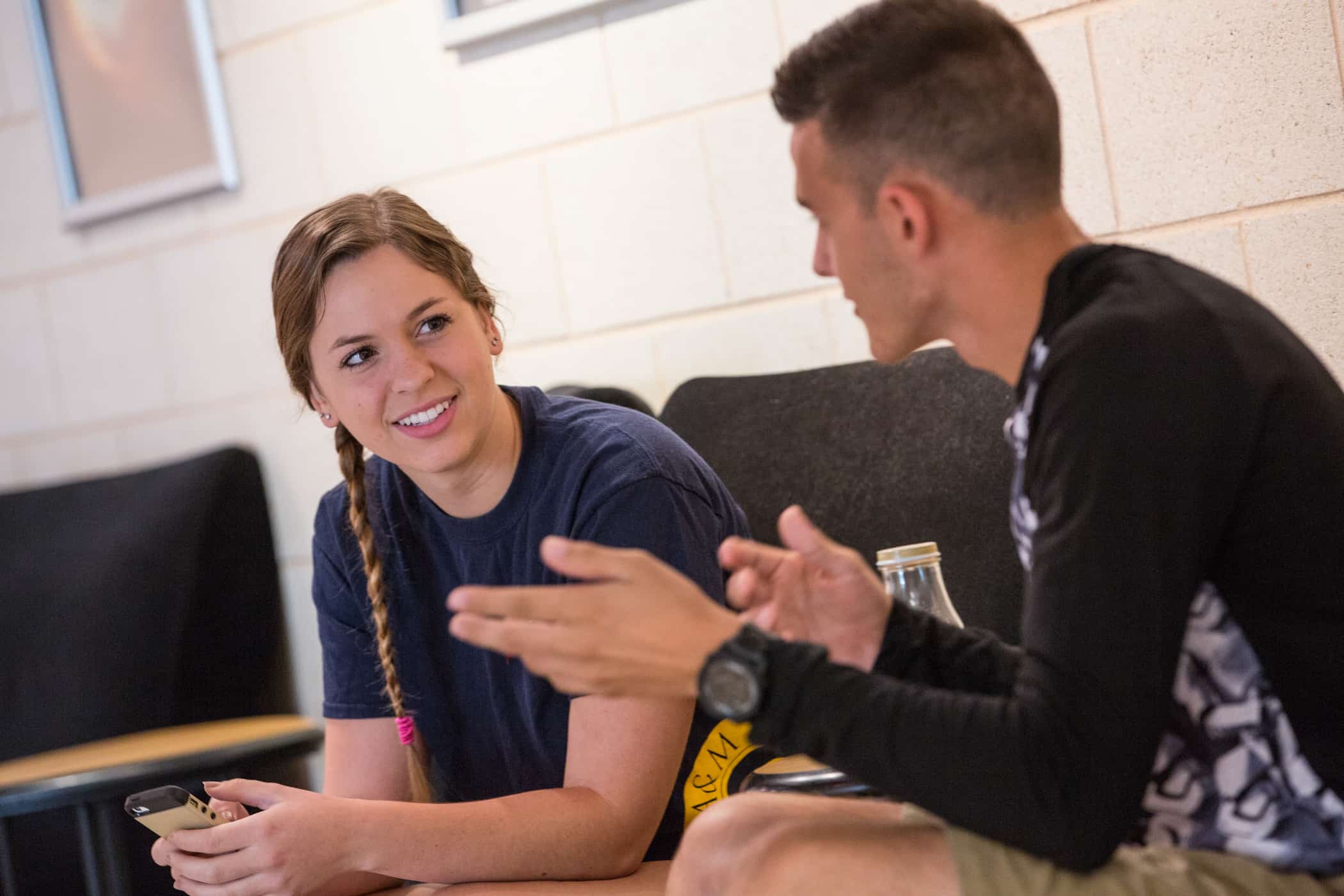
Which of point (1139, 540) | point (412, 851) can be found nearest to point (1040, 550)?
point (1139, 540)

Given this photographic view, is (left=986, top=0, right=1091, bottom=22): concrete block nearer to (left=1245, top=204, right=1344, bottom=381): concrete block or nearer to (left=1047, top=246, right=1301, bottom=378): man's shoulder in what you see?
(left=1245, top=204, right=1344, bottom=381): concrete block

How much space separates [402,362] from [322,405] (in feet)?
0.58

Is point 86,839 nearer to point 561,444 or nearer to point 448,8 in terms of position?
point 561,444

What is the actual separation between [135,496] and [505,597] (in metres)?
1.93

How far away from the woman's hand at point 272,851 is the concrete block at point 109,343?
1.61 m

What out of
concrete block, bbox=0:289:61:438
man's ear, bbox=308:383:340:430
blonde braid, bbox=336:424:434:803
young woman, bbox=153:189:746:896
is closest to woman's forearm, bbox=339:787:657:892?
young woman, bbox=153:189:746:896

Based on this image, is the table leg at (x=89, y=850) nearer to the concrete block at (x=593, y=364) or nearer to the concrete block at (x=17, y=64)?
the concrete block at (x=593, y=364)

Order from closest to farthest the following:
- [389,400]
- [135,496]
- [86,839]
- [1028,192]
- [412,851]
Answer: [1028,192]
[412,851]
[389,400]
[86,839]
[135,496]

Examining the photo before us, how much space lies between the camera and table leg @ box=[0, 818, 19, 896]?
2.22 m

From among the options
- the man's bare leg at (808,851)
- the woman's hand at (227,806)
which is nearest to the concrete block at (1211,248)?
the man's bare leg at (808,851)

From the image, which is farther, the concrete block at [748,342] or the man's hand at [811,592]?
the concrete block at [748,342]

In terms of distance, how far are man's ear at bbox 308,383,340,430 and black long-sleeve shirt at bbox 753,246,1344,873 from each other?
3.15 feet

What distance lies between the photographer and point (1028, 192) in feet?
3.42

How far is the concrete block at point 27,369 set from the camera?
2.92 metres
